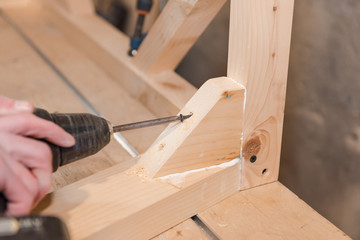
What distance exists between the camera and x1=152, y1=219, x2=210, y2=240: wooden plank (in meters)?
0.66

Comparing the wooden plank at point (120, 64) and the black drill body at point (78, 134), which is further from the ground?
the black drill body at point (78, 134)

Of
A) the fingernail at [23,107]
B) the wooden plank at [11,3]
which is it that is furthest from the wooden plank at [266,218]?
the wooden plank at [11,3]

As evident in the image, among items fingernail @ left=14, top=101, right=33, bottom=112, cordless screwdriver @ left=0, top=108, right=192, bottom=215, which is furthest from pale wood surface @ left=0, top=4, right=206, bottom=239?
fingernail @ left=14, top=101, right=33, bottom=112

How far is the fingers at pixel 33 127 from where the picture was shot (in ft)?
1.58

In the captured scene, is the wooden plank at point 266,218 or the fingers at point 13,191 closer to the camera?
the fingers at point 13,191

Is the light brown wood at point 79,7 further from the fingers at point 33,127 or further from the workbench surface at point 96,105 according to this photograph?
the fingers at point 33,127

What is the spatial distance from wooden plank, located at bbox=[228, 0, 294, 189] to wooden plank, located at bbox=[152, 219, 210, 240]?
5.7 inches

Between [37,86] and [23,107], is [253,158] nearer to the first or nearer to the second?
[23,107]

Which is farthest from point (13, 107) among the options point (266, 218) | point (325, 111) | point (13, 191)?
point (325, 111)

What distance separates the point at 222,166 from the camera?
0.72 metres

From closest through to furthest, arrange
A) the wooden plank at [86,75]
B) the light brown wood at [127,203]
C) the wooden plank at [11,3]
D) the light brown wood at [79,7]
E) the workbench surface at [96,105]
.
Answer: the light brown wood at [127,203] < the workbench surface at [96,105] < the wooden plank at [86,75] < the light brown wood at [79,7] < the wooden plank at [11,3]

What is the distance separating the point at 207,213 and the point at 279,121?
8.9 inches

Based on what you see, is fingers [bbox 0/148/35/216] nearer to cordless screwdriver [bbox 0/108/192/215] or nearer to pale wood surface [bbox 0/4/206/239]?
cordless screwdriver [bbox 0/108/192/215]

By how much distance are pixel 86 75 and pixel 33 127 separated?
26.1 inches
